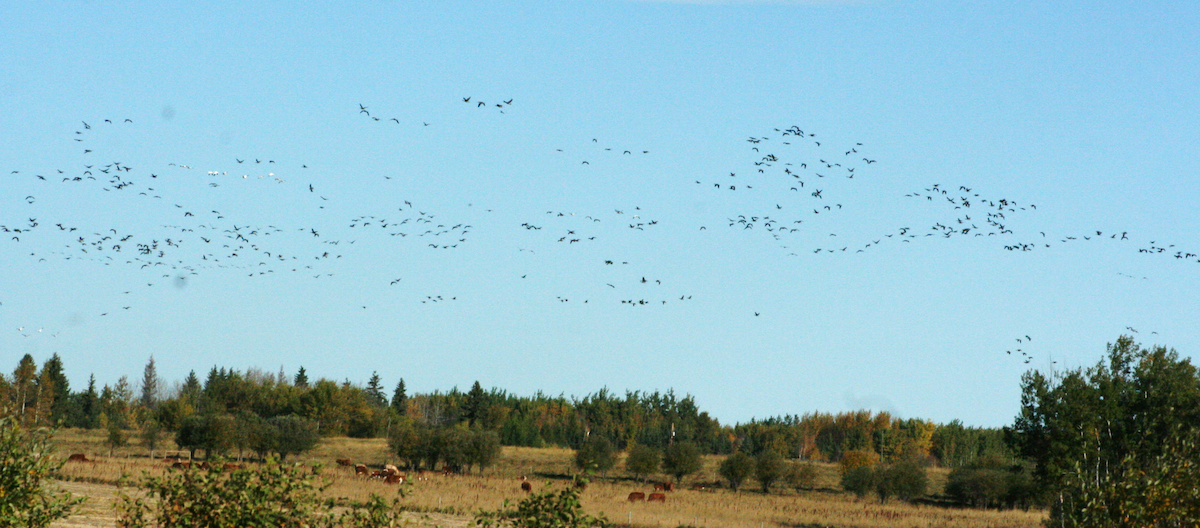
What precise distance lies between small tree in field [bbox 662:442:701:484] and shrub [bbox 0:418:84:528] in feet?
331

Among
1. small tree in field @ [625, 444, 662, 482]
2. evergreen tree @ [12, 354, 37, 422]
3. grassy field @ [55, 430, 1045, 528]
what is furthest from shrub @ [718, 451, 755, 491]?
evergreen tree @ [12, 354, 37, 422]

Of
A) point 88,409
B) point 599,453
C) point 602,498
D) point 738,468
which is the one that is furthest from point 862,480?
point 88,409

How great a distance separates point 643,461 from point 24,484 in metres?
99.6

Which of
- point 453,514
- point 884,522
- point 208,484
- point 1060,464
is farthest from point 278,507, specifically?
point 884,522

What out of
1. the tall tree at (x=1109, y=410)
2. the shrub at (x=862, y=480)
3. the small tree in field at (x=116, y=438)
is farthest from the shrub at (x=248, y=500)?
the small tree in field at (x=116, y=438)

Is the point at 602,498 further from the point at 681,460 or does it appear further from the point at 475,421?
the point at 475,421

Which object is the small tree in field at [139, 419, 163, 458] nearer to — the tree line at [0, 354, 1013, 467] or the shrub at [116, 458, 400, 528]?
the tree line at [0, 354, 1013, 467]

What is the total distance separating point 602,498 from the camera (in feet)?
264

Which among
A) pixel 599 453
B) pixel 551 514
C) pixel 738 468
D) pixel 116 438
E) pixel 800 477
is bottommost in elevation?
pixel 800 477

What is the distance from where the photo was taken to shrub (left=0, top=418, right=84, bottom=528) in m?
16.0

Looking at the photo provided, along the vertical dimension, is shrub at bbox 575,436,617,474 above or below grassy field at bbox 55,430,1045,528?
above

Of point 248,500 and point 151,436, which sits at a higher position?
point 248,500

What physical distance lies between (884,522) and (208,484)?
65.7 metres

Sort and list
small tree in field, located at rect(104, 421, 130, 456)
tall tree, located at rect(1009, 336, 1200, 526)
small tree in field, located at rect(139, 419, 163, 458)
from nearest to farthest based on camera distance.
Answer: tall tree, located at rect(1009, 336, 1200, 526)
small tree in field, located at rect(139, 419, 163, 458)
small tree in field, located at rect(104, 421, 130, 456)
